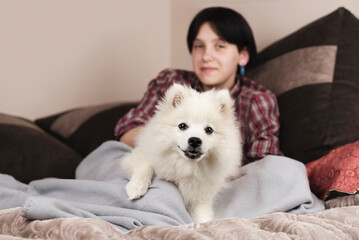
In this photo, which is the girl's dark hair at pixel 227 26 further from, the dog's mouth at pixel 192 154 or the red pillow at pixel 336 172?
the dog's mouth at pixel 192 154

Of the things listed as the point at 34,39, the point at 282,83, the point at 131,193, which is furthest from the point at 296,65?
the point at 34,39

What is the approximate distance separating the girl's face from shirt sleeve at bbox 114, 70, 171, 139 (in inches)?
8.5

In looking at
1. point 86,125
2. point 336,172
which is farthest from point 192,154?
point 86,125

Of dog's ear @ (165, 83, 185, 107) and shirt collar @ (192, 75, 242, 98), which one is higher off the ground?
dog's ear @ (165, 83, 185, 107)

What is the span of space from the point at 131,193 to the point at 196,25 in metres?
1.21

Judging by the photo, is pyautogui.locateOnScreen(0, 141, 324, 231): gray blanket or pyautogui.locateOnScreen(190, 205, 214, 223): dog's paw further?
pyautogui.locateOnScreen(190, 205, 214, 223): dog's paw

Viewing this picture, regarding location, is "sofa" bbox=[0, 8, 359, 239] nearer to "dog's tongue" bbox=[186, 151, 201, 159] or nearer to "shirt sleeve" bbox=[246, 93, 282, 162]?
"shirt sleeve" bbox=[246, 93, 282, 162]

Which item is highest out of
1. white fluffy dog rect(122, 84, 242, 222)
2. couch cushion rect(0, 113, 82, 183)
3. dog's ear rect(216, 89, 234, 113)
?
dog's ear rect(216, 89, 234, 113)

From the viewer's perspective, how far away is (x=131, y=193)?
4.72 ft

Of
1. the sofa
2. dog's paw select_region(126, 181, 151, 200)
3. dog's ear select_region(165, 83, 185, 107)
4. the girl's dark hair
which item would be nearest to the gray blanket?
dog's paw select_region(126, 181, 151, 200)

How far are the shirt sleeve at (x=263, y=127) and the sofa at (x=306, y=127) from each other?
0.07m

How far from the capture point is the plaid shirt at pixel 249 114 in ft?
6.84

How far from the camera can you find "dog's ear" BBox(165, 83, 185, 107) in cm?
153

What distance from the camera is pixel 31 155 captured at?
2154 mm
